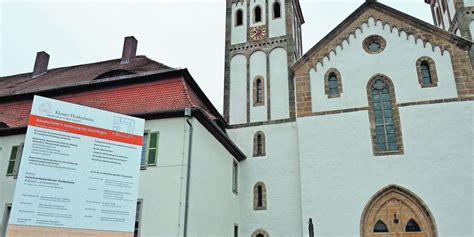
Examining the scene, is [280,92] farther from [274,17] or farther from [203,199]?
[203,199]

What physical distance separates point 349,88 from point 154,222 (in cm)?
1008

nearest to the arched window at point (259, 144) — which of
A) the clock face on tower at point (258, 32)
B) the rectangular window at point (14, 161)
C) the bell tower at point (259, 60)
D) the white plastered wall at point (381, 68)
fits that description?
the bell tower at point (259, 60)

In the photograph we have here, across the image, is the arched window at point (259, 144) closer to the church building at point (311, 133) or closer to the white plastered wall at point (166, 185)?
the church building at point (311, 133)

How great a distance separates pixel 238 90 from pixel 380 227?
30.4 ft

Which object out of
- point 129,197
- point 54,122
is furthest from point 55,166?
point 129,197

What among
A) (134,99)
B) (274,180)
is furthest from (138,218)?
(274,180)

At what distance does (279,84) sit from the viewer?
20.0m

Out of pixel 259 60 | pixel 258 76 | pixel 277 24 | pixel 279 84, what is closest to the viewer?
pixel 279 84

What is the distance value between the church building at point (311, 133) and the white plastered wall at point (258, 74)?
0.18 ft

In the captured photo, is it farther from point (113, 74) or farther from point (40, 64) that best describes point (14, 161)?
point (40, 64)

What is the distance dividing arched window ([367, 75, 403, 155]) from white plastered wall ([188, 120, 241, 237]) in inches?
244

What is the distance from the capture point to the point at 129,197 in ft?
39.8

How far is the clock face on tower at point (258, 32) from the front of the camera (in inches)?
845

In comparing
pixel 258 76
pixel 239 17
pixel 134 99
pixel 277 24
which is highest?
pixel 239 17
